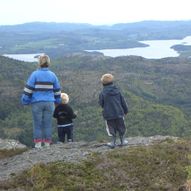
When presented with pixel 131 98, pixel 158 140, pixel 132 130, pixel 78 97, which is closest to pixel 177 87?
pixel 131 98

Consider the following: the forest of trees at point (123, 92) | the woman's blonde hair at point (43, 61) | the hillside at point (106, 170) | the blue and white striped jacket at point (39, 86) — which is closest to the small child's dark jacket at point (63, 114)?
the blue and white striped jacket at point (39, 86)

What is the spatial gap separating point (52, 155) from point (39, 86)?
1918 millimetres

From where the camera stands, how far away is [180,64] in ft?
561

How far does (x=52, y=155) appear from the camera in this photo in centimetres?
1165

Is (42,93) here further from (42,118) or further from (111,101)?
(111,101)

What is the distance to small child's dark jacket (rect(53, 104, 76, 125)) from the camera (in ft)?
44.9

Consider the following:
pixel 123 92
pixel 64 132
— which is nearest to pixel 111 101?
pixel 64 132

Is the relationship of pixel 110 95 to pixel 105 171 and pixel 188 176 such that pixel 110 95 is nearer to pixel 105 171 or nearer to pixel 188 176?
pixel 105 171

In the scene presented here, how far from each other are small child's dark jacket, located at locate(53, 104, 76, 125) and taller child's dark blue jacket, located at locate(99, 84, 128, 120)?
2.17 meters

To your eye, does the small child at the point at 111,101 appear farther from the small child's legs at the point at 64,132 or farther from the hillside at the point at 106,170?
the small child's legs at the point at 64,132

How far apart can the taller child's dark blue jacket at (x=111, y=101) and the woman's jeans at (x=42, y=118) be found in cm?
167

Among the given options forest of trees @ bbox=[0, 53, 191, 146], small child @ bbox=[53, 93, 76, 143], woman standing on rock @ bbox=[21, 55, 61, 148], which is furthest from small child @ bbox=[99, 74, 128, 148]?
forest of trees @ bbox=[0, 53, 191, 146]

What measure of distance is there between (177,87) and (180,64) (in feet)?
118

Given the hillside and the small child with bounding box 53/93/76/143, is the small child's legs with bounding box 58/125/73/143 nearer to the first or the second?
the small child with bounding box 53/93/76/143
